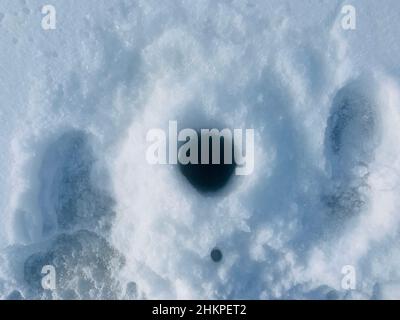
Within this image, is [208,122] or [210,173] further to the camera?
[210,173]

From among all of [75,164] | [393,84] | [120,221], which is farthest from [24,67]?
[393,84]

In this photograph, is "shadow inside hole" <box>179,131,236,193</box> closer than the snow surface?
No

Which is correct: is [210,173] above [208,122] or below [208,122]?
below

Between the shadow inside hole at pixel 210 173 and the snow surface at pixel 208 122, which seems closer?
the snow surface at pixel 208 122
